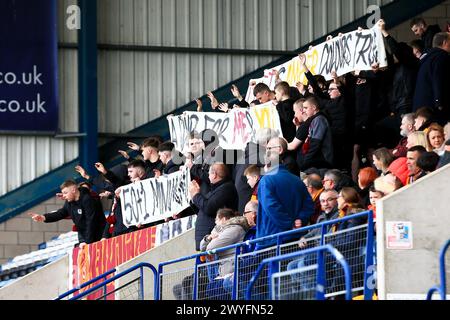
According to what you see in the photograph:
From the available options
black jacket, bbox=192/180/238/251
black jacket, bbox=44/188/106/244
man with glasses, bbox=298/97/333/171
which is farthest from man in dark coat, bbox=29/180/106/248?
man with glasses, bbox=298/97/333/171

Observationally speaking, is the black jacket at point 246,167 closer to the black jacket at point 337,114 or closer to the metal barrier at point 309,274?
the black jacket at point 337,114

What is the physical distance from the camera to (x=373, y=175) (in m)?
12.3

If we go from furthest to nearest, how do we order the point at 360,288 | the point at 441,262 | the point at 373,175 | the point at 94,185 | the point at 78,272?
the point at 94,185, the point at 78,272, the point at 373,175, the point at 360,288, the point at 441,262

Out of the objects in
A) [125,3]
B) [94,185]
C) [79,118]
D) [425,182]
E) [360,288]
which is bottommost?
[360,288]

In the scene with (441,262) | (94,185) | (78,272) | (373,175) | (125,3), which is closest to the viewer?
(441,262)

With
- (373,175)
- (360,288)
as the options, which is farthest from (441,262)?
(373,175)

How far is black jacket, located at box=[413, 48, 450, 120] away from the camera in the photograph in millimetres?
13461

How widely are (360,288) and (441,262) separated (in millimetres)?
1365

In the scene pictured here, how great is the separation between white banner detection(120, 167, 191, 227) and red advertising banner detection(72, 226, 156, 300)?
317 millimetres

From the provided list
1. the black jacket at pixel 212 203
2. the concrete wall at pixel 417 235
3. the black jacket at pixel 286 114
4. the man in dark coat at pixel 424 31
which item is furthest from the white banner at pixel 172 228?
the concrete wall at pixel 417 235

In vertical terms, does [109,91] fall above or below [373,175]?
above

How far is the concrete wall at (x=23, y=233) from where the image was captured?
2273 cm

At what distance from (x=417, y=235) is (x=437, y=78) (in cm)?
329

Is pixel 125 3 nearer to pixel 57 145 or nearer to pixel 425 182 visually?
pixel 57 145
